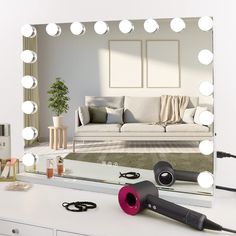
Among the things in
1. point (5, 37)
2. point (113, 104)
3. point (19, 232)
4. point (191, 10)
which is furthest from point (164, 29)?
point (19, 232)

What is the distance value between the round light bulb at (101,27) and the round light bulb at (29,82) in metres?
0.35

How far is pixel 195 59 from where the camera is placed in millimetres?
1300

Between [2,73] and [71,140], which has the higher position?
[2,73]

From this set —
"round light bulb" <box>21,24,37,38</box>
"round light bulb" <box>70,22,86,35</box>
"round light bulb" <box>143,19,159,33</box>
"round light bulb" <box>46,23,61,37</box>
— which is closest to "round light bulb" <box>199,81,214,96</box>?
"round light bulb" <box>143,19,159,33</box>

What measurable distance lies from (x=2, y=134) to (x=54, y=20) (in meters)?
0.53

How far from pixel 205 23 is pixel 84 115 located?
1.87ft

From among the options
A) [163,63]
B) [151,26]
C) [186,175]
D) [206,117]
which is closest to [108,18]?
[151,26]

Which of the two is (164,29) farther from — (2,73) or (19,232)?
(19,232)

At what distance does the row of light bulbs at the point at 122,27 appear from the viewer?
128 cm

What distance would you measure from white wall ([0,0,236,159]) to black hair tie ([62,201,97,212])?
1.68 ft

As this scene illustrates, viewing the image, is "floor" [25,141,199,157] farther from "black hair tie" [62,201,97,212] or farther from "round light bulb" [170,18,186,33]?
"round light bulb" [170,18,186,33]

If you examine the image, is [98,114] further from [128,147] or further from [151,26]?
[151,26]

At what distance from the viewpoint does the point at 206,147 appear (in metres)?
1.27

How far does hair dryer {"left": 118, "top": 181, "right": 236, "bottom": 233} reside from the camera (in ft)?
3.15
